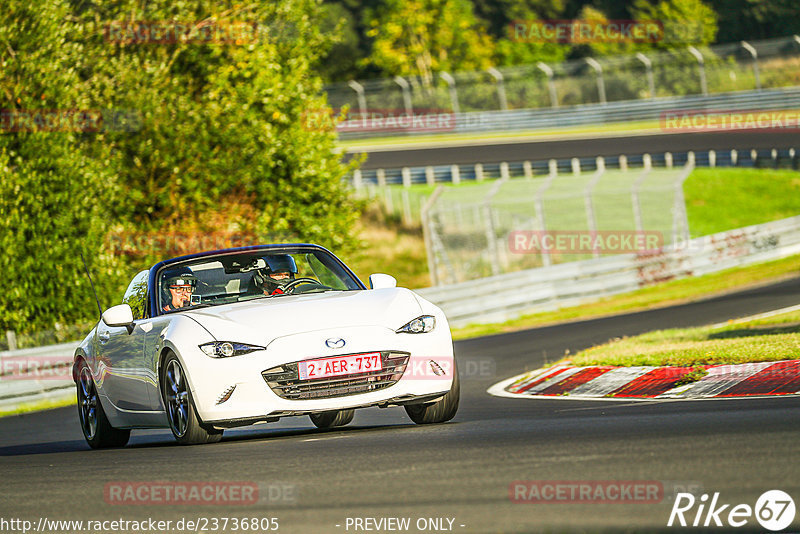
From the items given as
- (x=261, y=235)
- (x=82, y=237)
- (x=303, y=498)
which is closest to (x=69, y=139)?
(x=82, y=237)

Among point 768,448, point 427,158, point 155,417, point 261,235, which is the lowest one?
point 427,158

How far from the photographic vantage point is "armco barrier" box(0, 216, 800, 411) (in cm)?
1795

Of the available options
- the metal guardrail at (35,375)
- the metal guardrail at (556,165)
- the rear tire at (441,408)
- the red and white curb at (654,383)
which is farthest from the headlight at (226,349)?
the metal guardrail at (556,165)

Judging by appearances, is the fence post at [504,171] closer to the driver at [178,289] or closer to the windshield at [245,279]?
the windshield at [245,279]

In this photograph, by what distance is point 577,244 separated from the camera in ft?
102

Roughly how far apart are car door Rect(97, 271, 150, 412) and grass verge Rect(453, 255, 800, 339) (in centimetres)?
1331

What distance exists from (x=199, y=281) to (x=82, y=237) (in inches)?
504

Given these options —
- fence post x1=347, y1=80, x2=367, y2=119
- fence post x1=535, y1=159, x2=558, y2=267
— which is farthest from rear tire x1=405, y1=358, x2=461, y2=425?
fence post x1=347, y1=80, x2=367, y2=119

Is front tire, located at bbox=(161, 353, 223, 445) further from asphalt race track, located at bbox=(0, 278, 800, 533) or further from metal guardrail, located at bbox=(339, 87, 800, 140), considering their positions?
metal guardrail, located at bbox=(339, 87, 800, 140)

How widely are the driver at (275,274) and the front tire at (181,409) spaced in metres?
1.08

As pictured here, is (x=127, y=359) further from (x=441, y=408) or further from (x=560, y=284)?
(x=560, y=284)

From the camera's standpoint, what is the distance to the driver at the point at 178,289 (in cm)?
946

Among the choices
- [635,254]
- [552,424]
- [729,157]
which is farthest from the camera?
[729,157]

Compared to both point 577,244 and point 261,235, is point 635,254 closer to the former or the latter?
point 577,244
